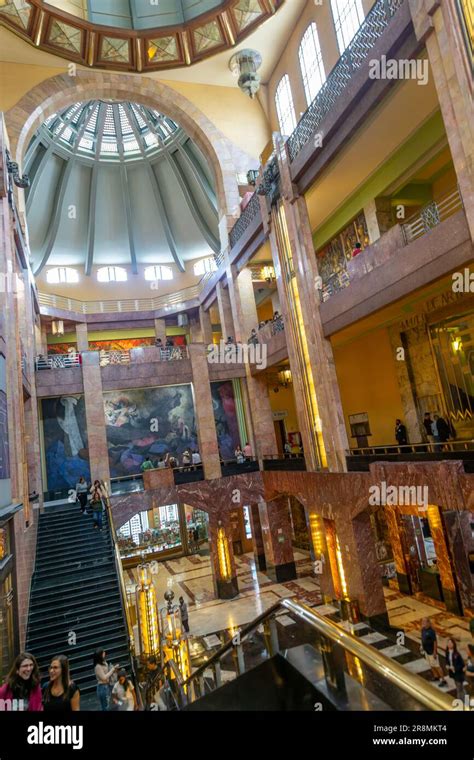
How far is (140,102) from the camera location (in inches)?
768

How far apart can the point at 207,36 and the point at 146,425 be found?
15.2m

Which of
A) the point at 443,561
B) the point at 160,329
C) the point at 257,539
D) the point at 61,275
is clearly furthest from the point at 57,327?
the point at 443,561

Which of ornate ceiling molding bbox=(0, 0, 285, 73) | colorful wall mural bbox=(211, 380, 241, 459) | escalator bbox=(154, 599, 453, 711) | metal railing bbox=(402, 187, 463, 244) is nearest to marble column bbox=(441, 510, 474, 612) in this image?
metal railing bbox=(402, 187, 463, 244)

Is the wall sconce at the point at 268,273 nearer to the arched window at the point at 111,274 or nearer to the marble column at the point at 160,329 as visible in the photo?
the marble column at the point at 160,329

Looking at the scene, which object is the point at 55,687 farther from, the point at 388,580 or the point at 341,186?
the point at 341,186

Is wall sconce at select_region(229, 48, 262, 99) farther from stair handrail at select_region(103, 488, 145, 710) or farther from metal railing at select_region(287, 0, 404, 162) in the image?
stair handrail at select_region(103, 488, 145, 710)

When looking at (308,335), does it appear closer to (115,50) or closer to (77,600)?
(77,600)

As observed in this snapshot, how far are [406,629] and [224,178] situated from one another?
17.0 m

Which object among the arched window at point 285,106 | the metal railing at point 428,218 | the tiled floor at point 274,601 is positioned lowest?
the tiled floor at point 274,601

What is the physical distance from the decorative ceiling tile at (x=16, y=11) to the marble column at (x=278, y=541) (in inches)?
700

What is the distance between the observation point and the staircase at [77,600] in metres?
9.89

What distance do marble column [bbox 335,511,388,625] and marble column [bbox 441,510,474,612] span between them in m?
1.92

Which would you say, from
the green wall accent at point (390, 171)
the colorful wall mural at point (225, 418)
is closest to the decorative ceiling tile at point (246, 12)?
the green wall accent at point (390, 171)

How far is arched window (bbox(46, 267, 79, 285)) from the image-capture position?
81.8 feet
